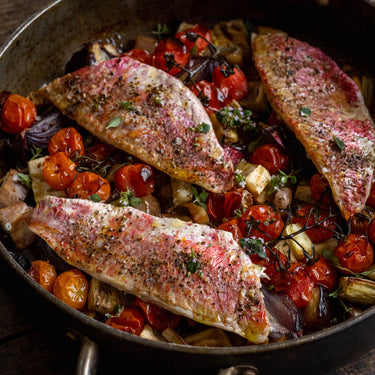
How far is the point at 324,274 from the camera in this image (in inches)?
107

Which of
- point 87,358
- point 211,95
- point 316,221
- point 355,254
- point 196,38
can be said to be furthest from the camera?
point 196,38

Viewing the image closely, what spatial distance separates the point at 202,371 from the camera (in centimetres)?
222

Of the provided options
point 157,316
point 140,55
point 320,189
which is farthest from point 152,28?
point 157,316

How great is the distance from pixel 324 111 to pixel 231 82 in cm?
64

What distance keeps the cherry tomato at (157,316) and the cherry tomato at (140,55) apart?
5.65 feet

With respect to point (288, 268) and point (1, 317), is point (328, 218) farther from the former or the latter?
point (1, 317)

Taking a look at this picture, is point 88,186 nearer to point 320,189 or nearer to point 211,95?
point 211,95

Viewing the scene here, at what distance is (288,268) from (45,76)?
2.14 metres

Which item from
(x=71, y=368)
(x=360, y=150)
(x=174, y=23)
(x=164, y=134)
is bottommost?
(x=71, y=368)

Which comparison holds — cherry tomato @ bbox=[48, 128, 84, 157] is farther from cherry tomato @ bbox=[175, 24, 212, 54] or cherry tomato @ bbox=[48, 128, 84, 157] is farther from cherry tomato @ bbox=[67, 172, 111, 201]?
cherry tomato @ bbox=[175, 24, 212, 54]

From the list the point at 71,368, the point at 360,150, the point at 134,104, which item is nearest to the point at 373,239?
the point at 360,150

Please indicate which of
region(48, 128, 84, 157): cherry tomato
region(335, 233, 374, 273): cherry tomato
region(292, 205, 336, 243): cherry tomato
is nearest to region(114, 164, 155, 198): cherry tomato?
region(48, 128, 84, 157): cherry tomato

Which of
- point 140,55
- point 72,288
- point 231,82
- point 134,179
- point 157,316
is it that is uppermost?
point 140,55

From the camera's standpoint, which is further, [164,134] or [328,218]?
[164,134]
